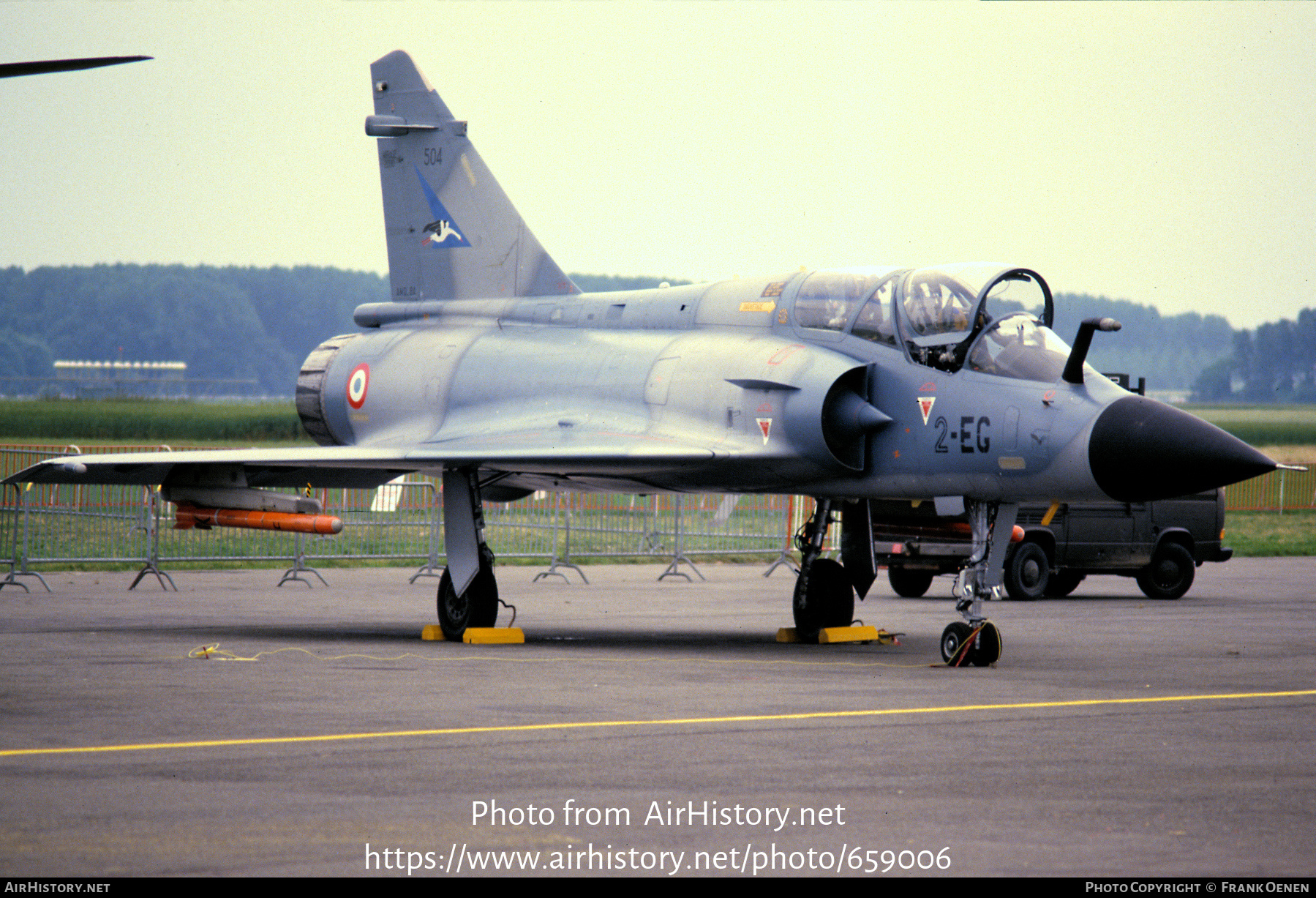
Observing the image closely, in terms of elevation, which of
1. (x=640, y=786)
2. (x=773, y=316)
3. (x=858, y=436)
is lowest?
(x=640, y=786)

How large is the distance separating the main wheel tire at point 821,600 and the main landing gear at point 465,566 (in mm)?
2621

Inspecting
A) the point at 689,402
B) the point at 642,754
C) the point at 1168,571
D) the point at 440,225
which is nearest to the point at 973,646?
the point at 689,402

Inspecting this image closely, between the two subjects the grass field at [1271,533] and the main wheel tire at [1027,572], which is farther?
the grass field at [1271,533]

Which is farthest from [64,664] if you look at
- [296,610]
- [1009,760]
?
[1009,760]

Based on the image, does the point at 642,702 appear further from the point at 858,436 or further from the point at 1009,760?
the point at 858,436

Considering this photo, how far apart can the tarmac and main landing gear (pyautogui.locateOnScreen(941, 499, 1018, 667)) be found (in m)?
0.17

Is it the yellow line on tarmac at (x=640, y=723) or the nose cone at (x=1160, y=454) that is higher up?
the nose cone at (x=1160, y=454)

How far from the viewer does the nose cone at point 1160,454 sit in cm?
1049

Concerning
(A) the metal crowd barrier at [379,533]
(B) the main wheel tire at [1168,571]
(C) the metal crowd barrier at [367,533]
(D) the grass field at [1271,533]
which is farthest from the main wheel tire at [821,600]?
(D) the grass field at [1271,533]

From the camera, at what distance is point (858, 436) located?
39.8 feet

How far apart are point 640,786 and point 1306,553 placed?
91.3 feet

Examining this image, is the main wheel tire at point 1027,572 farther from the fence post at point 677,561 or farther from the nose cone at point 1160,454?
the nose cone at point 1160,454

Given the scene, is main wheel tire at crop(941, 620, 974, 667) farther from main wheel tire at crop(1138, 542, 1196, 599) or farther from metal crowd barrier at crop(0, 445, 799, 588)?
main wheel tire at crop(1138, 542, 1196, 599)

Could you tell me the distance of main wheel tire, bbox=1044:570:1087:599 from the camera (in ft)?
67.9
